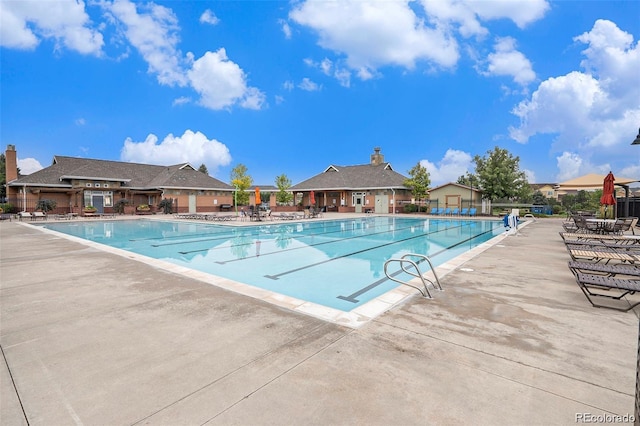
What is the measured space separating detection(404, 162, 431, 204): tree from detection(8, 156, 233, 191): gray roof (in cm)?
2318

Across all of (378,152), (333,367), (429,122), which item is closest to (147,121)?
(378,152)

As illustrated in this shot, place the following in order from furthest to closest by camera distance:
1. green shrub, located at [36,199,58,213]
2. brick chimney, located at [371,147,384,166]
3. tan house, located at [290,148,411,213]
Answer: brick chimney, located at [371,147,384,166]
tan house, located at [290,148,411,213]
green shrub, located at [36,199,58,213]

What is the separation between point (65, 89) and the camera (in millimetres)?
30016

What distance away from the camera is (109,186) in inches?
1273

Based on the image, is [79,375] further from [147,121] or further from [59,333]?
[147,121]

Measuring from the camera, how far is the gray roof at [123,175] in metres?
29.9

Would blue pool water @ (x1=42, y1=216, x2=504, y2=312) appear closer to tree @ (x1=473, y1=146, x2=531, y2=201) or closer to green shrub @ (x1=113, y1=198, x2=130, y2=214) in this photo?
green shrub @ (x1=113, y1=198, x2=130, y2=214)

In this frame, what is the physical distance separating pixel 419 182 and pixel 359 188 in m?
6.96

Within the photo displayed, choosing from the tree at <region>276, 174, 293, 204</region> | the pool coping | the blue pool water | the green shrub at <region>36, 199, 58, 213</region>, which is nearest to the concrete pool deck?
the pool coping

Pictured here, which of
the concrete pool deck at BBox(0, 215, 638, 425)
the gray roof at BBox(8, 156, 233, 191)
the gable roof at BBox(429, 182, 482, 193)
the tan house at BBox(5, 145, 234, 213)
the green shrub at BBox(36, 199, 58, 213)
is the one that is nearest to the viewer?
the concrete pool deck at BBox(0, 215, 638, 425)

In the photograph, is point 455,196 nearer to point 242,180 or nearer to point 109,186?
point 242,180

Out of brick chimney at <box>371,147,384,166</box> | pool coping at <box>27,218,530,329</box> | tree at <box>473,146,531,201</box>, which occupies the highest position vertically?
brick chimney at <box>371,147,384,166</box>

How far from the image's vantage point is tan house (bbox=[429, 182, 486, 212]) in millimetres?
33219

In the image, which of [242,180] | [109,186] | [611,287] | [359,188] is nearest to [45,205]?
[109,186]
